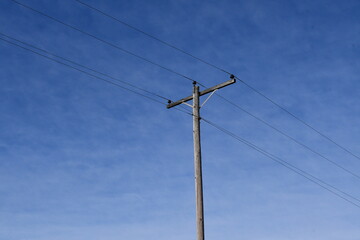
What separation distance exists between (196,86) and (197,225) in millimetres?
5263

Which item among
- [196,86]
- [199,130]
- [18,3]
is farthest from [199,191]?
[18,3]

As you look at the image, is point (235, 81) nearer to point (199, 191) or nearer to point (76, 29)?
point (199, 191)

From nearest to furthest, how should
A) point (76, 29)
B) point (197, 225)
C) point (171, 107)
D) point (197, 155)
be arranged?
point (197, 225) < point (197, 155) < point (76, 29) < point (171, 107)

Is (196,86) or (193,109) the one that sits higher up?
(196,86)

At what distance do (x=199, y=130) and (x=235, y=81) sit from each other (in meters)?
2.26

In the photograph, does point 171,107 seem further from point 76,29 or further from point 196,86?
point 76,29

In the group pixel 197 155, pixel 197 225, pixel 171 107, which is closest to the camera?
pixel 197 225

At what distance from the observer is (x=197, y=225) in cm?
1341

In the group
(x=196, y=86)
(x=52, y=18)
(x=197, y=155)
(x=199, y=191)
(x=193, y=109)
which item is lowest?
(x=199, y=191)

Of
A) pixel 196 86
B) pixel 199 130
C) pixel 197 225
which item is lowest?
pixel 197 225

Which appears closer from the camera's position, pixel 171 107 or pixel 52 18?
pixel 52 18

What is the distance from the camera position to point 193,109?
51.8ft

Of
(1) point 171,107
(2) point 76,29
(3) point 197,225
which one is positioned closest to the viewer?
(3) point 197,225

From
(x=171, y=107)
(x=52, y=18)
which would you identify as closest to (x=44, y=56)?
(x=52, y=18)
